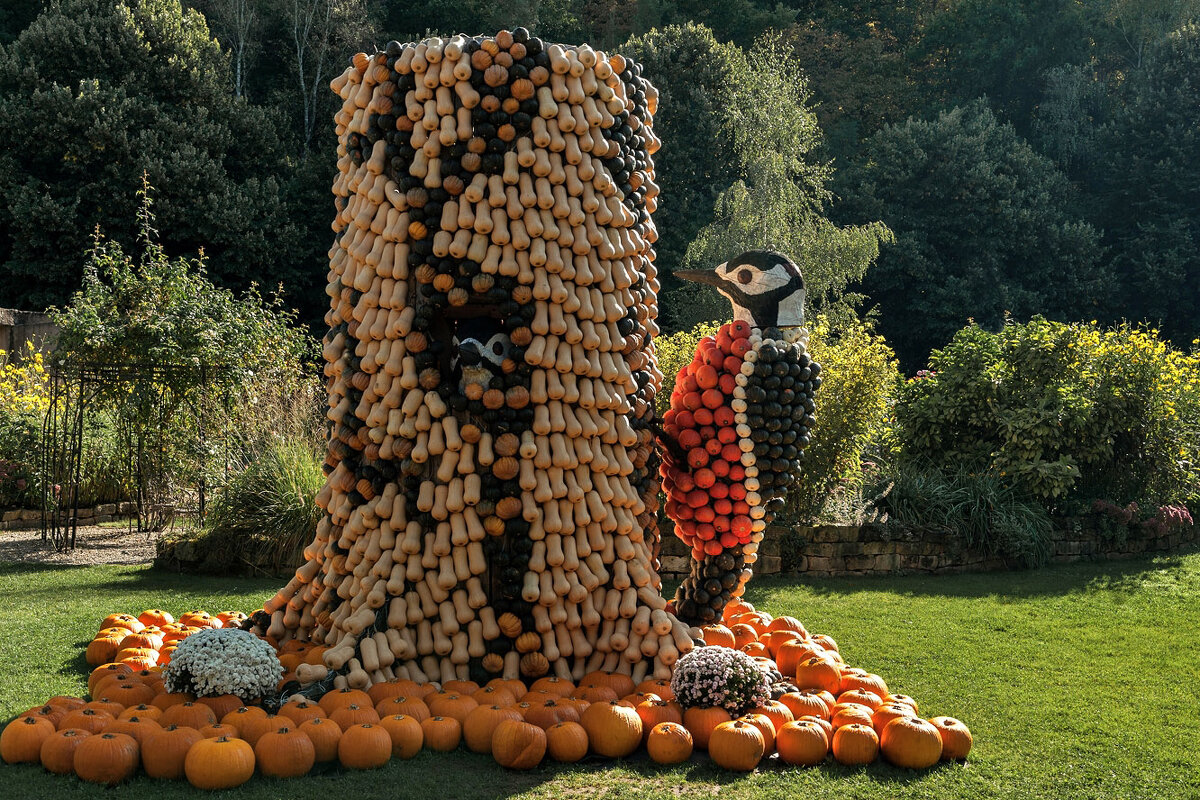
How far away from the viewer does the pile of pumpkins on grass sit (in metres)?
3.80

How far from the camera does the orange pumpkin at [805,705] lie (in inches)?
176

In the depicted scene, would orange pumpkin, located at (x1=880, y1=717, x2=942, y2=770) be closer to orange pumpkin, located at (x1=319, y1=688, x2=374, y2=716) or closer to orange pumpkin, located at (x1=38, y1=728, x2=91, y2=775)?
orange pumpkin, located at (x1=319, y1=688, x2=374, y2=716)

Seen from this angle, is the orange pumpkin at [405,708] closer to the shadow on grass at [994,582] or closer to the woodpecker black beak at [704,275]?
the woodpecker black beak at [704,275]

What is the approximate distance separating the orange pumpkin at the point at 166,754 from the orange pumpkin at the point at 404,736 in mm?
712

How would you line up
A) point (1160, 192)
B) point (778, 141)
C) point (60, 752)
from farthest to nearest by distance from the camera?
point (1160, 192) → point (778, 141) → point (60, 752)

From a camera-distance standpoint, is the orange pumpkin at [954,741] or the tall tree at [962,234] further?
the tall tree at [962,234]

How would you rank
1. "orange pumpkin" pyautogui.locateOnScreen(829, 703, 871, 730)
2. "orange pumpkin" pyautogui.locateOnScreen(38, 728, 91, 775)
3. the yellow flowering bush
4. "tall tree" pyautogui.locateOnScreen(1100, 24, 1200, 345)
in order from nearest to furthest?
"orange pumpkin" pyautogui.locateOnScreen(38, 728, 91, 775), "orange pumpkin" pyautogui.locateOnScreen(829, 703, 871, 730), the yellow flowering bush, "tall tree" pyautogui.locateOnScreen(1100, 24, 1200, 345)

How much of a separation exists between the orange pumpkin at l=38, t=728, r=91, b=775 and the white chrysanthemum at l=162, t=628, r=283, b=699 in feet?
1.81

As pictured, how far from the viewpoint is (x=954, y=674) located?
5.56 meters

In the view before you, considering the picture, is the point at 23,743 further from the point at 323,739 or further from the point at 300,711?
the point at 323,739

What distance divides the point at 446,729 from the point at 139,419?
828 centimetres

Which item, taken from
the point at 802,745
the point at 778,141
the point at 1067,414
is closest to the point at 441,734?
the point at 802,745

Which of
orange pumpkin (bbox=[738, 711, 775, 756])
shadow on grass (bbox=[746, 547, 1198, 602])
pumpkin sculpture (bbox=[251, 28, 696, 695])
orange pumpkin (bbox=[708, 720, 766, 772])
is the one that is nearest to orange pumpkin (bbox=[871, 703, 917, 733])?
orange pumpkin (bbox=[738, 711, 775, 756])

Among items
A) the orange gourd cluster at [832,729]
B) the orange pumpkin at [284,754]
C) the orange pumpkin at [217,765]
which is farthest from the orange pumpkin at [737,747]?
the orange pumpkin at [217,765]
